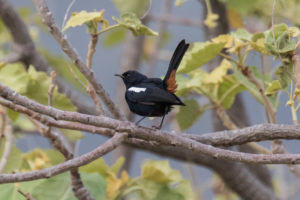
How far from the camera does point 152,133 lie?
1.41 metres

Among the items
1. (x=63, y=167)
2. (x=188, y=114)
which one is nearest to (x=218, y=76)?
(x=188, y=114)

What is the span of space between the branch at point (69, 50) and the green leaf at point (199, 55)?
39 cm

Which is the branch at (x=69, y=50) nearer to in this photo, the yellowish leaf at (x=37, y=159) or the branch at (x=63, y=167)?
the branch at (x=63, y=167)

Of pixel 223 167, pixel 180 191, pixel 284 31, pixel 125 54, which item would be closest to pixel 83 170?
pixel 180 191

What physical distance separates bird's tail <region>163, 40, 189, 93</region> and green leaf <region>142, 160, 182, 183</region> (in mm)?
322

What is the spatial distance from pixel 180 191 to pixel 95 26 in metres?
0.83

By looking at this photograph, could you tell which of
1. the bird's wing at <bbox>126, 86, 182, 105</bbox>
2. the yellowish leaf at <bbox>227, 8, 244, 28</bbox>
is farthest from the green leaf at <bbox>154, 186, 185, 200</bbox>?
the yellowish leaf at <bbox>227, 8, 244, 28</bbox>

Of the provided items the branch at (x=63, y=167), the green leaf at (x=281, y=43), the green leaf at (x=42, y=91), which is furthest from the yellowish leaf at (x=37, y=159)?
the green leaf at (x=281, y=43)

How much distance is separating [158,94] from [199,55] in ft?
0.66

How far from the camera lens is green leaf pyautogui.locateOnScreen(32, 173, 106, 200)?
6.04 ft

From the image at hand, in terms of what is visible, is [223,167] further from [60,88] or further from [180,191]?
[60,88]

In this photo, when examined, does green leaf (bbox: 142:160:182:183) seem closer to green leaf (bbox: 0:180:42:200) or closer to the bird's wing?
the bird's wing

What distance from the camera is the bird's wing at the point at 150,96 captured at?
1.78 m

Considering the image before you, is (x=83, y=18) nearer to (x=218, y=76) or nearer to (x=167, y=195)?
(x=218, y=76)
